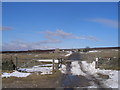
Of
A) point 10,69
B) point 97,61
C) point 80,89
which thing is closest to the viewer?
point 80,89

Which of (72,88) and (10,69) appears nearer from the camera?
(72,88)

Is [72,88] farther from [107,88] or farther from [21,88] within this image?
[21,88]

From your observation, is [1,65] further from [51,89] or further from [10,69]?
[51,89]

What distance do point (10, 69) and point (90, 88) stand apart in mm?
10735

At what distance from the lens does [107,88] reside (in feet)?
34.2

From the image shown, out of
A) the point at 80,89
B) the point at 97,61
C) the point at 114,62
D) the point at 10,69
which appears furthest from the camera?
the point at 114,62

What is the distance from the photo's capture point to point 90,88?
1055cm

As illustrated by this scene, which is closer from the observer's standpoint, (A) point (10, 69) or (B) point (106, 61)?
(A) point (10, 69)

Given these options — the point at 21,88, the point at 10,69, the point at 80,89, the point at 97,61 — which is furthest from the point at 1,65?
the point at 80,89

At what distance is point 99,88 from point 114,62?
45.4 feet

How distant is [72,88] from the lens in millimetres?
10664

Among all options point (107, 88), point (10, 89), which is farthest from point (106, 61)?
point (10, 89)

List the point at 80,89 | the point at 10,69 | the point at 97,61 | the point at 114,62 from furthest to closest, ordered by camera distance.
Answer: the point at 114,62, the point at 97,61, the point at 10,69, the point at 80,89

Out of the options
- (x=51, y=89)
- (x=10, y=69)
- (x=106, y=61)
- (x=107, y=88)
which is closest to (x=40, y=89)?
(x=51, y=89)
